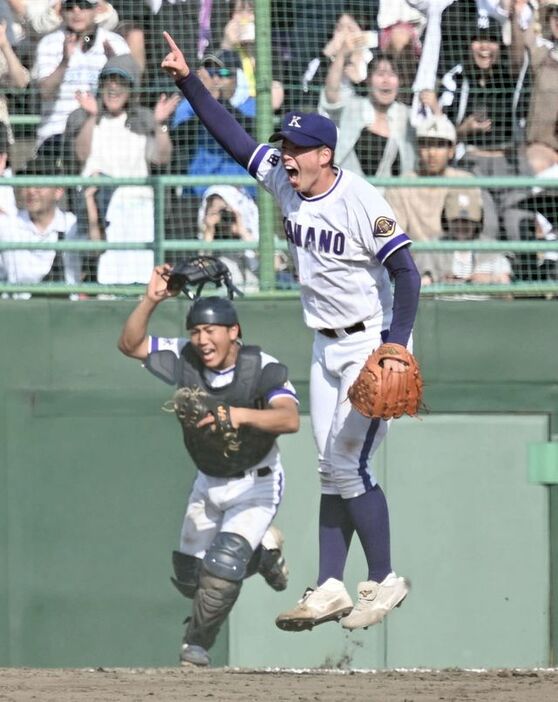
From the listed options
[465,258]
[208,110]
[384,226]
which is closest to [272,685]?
[384,226]

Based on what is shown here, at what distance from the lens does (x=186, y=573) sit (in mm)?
8750

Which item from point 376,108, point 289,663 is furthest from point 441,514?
point 376,108

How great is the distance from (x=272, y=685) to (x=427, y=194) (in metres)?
2.71

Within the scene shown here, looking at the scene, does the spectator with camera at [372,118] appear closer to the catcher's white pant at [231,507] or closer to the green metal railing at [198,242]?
the green metal railing at [198,242]

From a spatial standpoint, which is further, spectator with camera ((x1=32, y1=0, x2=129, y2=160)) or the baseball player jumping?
spectator with camera ((x1=32, y1=0, x2=129, y2=160))

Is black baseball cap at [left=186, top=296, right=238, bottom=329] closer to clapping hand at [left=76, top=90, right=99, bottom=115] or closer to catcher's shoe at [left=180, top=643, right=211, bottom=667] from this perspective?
clapping hand at [left=76, top=90, right=99, bottom=115]

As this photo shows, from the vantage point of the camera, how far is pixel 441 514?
885cm

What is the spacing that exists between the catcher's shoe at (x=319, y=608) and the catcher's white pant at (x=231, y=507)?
176cm

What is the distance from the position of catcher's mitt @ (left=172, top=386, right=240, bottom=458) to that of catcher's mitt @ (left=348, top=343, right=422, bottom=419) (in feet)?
6.40

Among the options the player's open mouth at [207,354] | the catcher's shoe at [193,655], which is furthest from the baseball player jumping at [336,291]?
the catcher's shoe at [193,655]

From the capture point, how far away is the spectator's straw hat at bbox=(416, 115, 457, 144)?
8453 mm

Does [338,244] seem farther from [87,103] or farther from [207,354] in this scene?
[87,103]

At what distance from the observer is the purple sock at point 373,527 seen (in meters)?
6.87

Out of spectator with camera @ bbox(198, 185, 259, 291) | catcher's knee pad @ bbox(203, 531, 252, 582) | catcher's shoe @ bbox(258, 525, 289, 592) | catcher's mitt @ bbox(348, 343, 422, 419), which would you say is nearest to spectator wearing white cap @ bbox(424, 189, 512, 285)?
spectator with camera @ bbox(198, 185, 259, 291)
